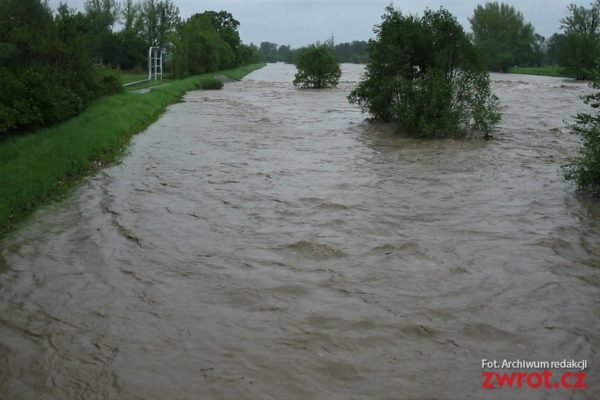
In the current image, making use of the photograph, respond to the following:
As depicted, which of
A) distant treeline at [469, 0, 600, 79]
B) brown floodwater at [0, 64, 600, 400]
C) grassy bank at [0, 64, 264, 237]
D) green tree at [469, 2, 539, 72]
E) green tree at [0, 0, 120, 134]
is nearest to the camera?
brown floodwater at [0, 64, 600, 400]

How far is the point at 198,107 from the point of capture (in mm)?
30484

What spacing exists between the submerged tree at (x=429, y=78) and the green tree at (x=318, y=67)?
2667cm

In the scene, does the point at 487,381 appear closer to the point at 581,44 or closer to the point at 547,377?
the point at 547,377

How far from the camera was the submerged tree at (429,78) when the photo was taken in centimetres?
1886

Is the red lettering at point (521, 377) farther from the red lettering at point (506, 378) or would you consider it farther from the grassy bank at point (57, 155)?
the grassy bank at point (57, 155)

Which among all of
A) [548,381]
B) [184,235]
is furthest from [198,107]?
[548,381]

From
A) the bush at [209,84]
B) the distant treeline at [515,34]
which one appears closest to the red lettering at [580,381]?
the bush at [209,84]

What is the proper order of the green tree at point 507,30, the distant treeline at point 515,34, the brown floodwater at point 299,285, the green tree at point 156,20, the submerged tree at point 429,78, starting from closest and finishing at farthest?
1. the brown floodwater at point 299,285
2. the submerged tree at point 429,78
3. the green tree at point 156,20
4. the distant treeline at point 515,34
5. the green tree at point 507,30

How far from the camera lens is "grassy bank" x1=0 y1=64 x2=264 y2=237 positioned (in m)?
10.2

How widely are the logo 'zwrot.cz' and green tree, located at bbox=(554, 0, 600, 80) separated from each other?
221ft

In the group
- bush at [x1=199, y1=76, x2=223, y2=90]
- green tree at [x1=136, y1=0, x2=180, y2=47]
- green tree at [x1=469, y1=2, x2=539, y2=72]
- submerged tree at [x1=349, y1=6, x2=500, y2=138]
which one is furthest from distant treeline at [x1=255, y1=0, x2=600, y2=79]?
submerged tree at [x1=349, y1=6, x2=500, y2=138]

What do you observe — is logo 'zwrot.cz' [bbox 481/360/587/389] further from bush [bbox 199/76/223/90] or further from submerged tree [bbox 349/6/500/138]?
bush [bbox 199/76/223/90]

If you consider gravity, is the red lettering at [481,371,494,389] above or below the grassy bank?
below

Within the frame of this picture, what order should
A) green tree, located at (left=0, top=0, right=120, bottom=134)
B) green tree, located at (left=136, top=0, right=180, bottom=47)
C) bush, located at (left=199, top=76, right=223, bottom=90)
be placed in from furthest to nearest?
green tree, located at (left=136, top=0, right=180, bottom=47), bush, located at (left=199, top=76, right=223, bottom=90), green tree, located at (left=0, top=0, right=120, bottom=134)
